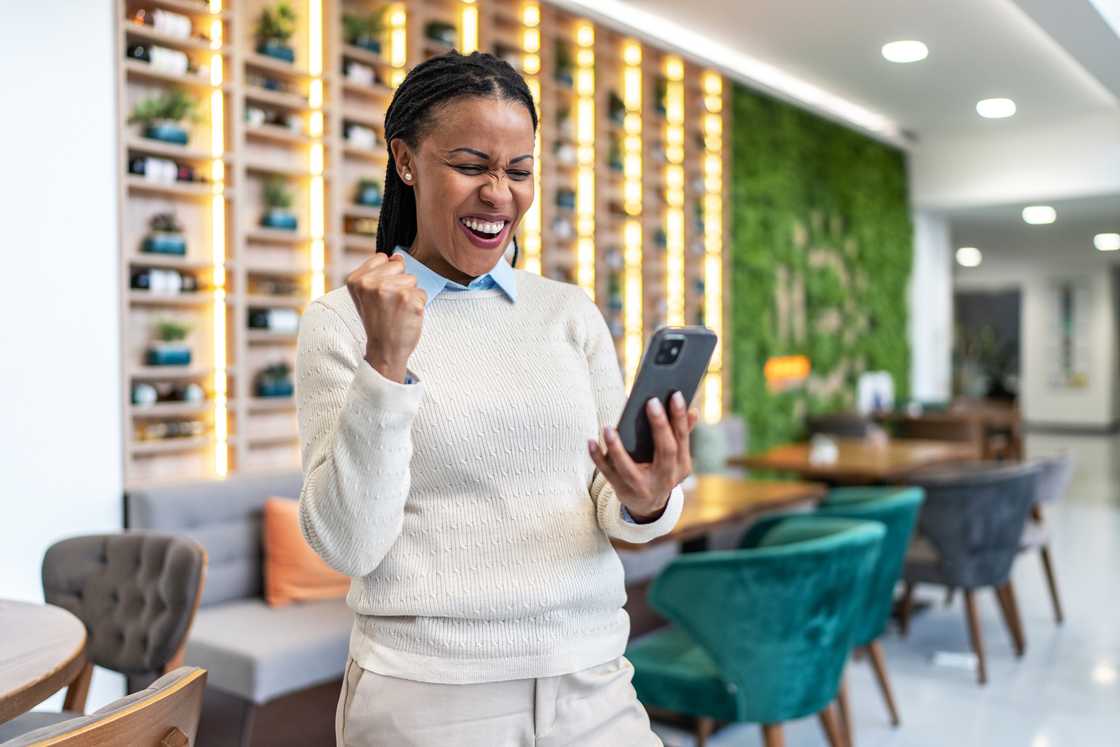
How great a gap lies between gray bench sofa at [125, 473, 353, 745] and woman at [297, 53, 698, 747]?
211cm

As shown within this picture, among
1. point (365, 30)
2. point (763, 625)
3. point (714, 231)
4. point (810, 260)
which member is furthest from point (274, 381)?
point (810, 260)

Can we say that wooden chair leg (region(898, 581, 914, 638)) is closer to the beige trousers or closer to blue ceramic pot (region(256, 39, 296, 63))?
blue ceramic pot (region(256, 39, 296, 63))

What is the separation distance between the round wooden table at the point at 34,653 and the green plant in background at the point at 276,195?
2.32 metres

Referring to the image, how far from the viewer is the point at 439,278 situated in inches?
48.7

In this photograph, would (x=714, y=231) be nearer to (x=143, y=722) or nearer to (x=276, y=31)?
(x=276, y=31)

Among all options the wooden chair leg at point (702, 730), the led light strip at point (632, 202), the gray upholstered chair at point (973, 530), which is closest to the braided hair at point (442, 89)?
the wooden chair leg at point (702, 730)

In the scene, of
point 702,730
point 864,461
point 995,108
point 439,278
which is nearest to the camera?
point 439,278

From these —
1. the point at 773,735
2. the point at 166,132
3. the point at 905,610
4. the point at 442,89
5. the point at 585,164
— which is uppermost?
the point at 585,164

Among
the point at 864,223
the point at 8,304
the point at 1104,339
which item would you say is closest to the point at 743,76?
the point at 864,223

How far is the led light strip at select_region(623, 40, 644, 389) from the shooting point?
20.1ft

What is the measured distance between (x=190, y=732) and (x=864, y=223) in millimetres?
7939

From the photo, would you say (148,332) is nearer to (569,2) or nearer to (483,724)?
(569,2)

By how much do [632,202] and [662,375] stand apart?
514 cm

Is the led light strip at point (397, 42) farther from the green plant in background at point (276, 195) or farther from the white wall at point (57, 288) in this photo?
the white wall at point (57, 288)
